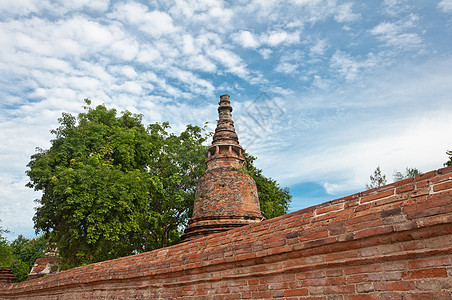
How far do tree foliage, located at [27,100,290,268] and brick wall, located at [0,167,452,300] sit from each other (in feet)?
24.3

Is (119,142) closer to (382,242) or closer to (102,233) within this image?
(102,233)

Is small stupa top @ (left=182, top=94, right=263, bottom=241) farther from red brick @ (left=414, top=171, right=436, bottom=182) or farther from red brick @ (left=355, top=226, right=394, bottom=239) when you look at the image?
red brick @ (left=414, top=171, right=436, bottom=182)

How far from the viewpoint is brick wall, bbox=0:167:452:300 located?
8.95 ft

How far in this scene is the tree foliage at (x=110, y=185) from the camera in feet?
38.8

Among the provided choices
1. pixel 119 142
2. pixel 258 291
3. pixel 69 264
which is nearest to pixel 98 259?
pixel 69 264

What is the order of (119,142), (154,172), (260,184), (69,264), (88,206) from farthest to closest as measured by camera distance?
(260,184)
(154,172)
(119,142)
(69,264)
(88,206)

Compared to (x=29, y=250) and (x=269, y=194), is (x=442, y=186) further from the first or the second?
(x=29, y=250)

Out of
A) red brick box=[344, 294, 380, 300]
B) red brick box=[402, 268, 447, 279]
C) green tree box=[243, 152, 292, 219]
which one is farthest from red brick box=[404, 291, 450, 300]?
green tree box=[243, 152, 292, 219]

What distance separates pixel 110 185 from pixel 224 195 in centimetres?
428

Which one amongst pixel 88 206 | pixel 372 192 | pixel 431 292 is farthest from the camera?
pixel 88 206

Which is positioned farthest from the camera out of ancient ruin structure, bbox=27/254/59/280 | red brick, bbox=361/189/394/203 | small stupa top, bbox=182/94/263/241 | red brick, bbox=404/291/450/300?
ancient ruin structure, bbox=27/254/59/280

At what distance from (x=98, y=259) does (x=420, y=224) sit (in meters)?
13.4

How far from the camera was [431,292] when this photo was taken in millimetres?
2678

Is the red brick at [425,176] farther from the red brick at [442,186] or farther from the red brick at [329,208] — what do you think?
the red brick at [329,208]
